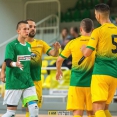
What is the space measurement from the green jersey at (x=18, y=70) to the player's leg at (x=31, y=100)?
3.3 inches

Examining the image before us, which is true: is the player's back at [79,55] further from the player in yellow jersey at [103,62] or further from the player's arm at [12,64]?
the player's arm at [12,64]

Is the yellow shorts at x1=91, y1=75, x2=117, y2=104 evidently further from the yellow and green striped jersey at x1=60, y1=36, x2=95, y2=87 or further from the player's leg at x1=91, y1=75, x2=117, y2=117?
the yellow and green striped jersey at x1=60, y1=36, x2=95, y2=87

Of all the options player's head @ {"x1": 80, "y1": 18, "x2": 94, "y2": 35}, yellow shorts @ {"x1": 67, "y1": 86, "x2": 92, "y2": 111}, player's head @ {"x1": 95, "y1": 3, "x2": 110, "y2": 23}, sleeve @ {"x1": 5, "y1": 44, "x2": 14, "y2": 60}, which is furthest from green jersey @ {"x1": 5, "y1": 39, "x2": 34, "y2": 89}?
player's head @ {"x1": 95, "y1": 3, "x2": 110, "y2": 23}

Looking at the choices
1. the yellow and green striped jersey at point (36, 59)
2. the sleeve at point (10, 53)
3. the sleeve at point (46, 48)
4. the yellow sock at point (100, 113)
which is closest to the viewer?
the yellow sock at point (100, 113)

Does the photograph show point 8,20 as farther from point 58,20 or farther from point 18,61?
point 18,61

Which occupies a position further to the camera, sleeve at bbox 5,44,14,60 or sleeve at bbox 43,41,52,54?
sleeve at bbox 43,41,52,54

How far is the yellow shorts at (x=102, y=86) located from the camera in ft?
16.6

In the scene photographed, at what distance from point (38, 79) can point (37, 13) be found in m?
9.35

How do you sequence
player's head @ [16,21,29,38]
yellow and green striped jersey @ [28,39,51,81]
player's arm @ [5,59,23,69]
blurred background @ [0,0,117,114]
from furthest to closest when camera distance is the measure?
blurred background @ [0,0,117,114] < yellow and green striped jersey @ [28,39,51,81] < player's head @ [16,21,29,38] < player's arm @ [5,59,23,69]

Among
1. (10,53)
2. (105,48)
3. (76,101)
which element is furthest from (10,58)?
(105,48)

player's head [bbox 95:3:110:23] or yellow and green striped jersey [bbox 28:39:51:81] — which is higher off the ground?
player's head [bbox 95:3:110:23]

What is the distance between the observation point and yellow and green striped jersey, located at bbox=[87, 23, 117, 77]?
203 inches

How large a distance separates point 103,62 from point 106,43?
0.26 meters

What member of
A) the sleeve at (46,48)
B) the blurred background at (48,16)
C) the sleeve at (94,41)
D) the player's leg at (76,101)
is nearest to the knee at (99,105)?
the player's leg at (76,101)
